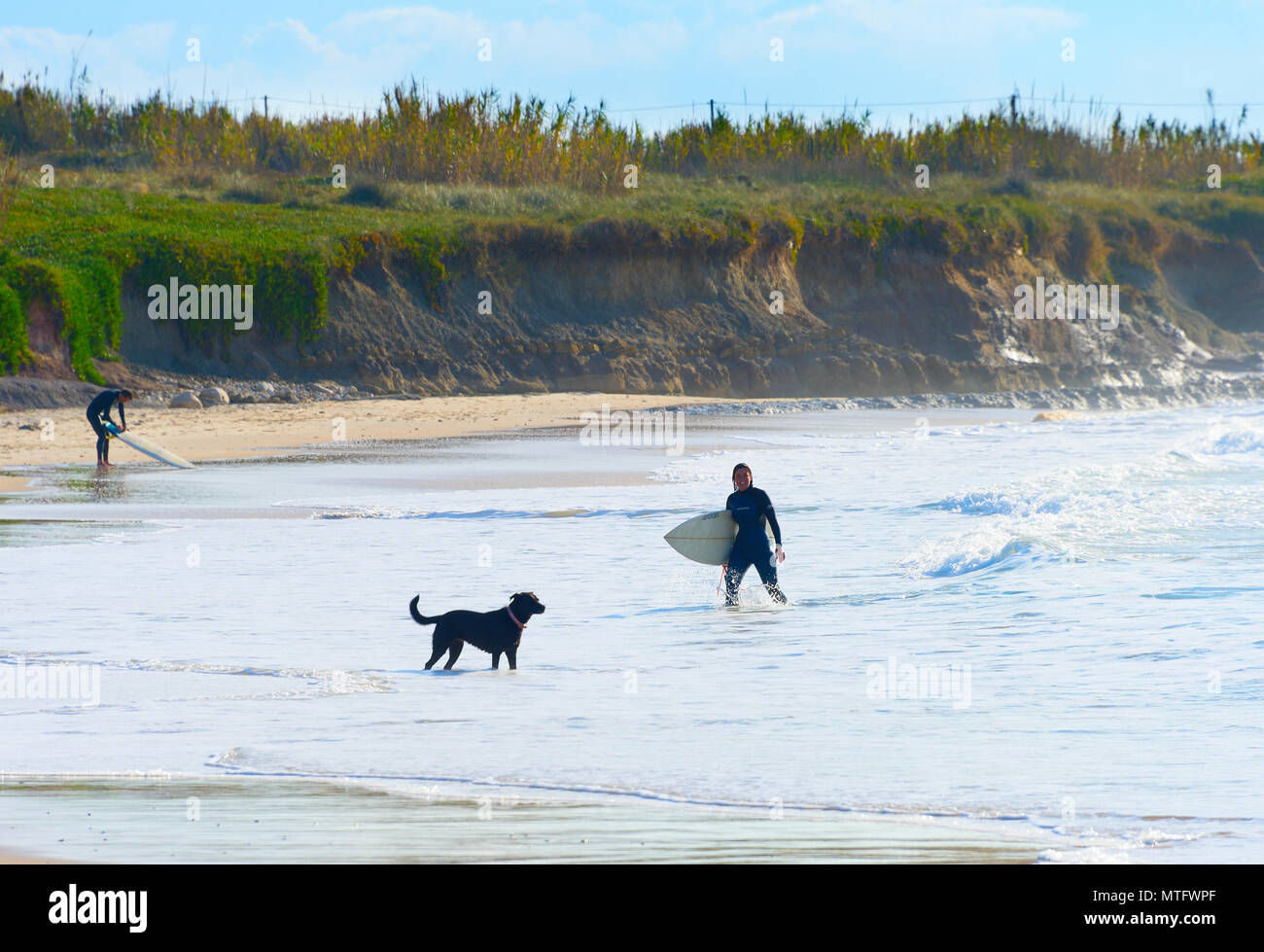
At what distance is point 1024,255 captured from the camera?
4312cm

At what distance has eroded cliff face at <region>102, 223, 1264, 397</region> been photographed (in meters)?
32.5

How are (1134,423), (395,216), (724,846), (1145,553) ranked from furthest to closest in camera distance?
(395,216) → (1134,423) → (1145,553) → (724,846)

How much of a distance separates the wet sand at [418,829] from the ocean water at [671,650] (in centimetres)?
16

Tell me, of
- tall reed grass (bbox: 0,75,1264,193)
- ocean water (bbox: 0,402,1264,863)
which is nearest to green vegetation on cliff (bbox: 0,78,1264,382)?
tall reed grass (bbox: 0,75,1264,193)

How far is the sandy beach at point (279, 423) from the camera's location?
69.3 ft

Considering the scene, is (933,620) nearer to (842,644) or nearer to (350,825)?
(842,644)

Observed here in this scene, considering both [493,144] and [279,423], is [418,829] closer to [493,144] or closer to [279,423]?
[279,423]

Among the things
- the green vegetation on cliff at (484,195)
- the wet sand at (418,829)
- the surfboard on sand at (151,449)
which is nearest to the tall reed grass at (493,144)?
the green vegetation on cliff at (484,195)

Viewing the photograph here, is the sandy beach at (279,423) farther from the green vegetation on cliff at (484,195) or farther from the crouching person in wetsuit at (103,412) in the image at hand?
A: the green vegetation on cliff at (484,195)

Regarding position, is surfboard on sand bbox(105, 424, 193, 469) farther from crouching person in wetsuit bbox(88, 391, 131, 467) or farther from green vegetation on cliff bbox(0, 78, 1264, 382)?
green vegetation on cliff bbox(0, 78, 1264, 382)
